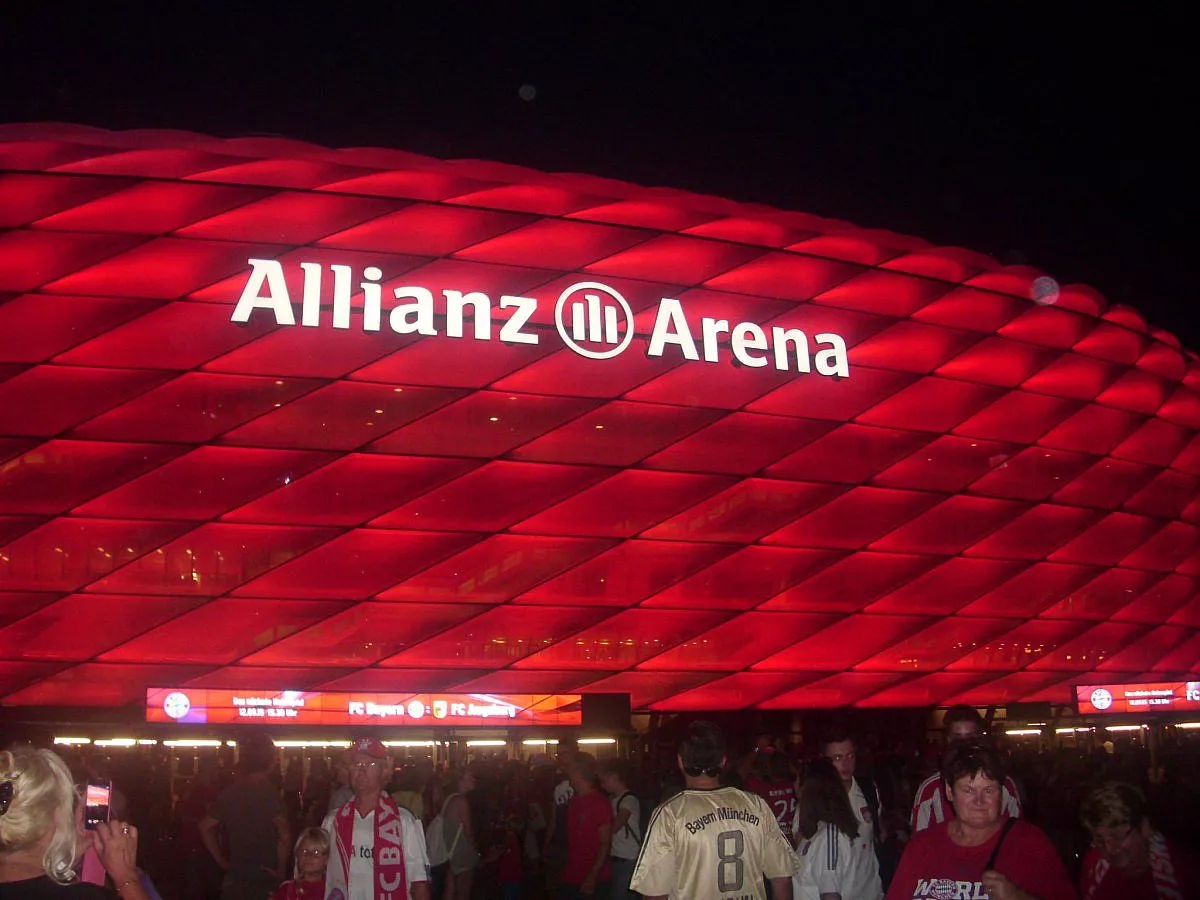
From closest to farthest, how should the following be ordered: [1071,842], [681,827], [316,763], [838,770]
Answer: [681,827] < [838,770] < [1071,842] < [316,763]

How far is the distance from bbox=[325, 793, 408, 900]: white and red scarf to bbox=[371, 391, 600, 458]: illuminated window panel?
8.72 meters

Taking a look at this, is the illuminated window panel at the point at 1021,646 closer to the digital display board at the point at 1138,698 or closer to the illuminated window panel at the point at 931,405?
the digital display board at the point at 1138,698

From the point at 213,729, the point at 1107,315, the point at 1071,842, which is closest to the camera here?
the point at 1071,842

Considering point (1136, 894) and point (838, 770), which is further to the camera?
point (838, 770)

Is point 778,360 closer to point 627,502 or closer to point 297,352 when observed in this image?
point 627,502

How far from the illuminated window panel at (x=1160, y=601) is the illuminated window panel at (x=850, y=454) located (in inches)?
235

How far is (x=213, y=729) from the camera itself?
14797 mm

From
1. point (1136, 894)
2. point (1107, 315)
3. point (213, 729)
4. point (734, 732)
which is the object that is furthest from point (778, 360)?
point (1136, 894)

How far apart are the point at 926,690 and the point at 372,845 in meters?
14.1

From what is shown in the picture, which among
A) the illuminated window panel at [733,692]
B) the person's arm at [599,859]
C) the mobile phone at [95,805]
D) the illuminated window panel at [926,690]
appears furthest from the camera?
the illuminated window panel at [926,690]

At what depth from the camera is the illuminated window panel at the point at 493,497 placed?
14453 mm

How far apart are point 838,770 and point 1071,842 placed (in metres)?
5.13

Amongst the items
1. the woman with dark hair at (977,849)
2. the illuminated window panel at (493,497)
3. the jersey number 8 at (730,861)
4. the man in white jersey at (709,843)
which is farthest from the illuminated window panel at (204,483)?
the woman with dark hair at (977,849)

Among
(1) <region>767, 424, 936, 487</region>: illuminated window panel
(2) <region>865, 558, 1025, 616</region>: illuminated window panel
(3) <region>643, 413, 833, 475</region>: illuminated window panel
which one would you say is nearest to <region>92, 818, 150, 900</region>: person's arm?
(3) <region>643, 413, 833, 475</region>: illuminated window panel
